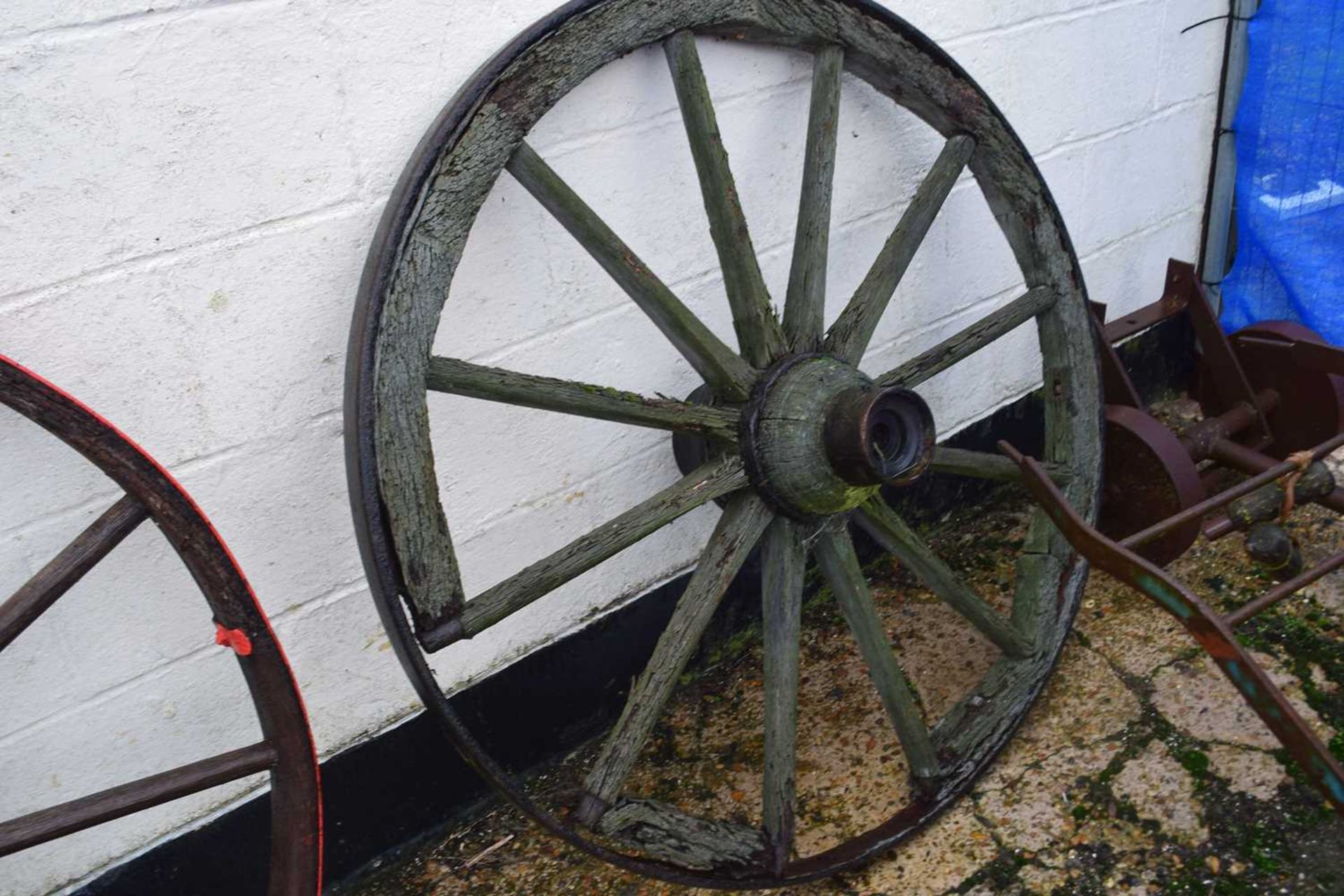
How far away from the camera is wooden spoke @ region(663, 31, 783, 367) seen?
186 centimetres

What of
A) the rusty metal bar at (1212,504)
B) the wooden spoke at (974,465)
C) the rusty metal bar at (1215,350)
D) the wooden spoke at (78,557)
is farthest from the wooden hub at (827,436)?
the rusty metal bar at (1215,350)

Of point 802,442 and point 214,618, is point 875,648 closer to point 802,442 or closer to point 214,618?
point 802,442

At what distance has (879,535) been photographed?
2.16 metres

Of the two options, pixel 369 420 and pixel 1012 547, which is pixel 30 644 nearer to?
pixel 369 420

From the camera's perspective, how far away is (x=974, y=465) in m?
2.21

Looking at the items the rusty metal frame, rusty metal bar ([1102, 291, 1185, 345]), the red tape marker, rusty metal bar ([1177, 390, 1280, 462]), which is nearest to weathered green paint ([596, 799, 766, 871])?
the red tape marker

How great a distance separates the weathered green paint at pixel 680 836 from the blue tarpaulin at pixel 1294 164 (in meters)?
2.04

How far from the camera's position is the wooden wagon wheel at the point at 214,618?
1.49 m

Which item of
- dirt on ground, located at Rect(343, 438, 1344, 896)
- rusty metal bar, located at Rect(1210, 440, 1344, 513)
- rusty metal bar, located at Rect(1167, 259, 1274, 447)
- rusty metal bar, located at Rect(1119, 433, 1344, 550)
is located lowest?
dirt on ground, located at Rect(343, 438, 1344, 896)

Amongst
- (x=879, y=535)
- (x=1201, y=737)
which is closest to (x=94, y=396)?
(x=879, y=535)

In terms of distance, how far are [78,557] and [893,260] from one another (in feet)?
4.59

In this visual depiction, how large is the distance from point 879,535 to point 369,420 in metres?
1.01

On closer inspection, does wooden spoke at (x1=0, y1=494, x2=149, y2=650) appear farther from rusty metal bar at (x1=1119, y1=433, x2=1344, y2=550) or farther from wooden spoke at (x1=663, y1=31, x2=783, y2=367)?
rusty metal bar at (x1=1119, y1=433, x2=1344, y2=550)

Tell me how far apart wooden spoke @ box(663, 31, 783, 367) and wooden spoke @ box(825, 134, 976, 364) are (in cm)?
16
